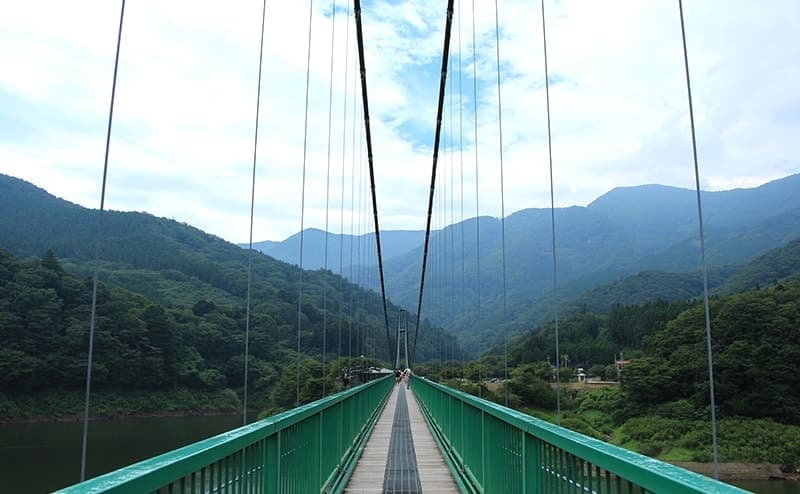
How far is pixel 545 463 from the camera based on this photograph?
2.39 meters

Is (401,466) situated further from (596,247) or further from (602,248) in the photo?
(596,247)

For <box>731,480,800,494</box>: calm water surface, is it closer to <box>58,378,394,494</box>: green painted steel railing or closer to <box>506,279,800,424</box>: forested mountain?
<box>506,279,800,424</box>: forested mountain

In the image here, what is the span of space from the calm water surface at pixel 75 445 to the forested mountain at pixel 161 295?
2065 millimetres

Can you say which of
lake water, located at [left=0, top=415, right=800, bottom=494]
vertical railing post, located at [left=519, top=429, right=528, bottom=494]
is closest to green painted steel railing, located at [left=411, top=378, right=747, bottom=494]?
vertical railing post, located at [left=519, top=429, right=528, bottom=494]

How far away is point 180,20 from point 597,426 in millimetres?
28681

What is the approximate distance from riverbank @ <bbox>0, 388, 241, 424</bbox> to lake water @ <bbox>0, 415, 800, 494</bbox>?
0.40 m

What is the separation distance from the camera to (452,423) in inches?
255

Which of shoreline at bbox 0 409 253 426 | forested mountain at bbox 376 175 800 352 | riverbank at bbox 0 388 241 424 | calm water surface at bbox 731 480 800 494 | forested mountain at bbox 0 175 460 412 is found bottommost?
calm water surface at bbox 731 480 800 494

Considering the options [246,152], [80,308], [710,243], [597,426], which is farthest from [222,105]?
[710,243]

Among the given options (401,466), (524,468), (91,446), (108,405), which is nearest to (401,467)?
(401,466)

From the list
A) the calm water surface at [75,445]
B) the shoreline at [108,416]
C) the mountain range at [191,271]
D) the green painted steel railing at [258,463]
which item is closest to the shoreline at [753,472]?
the mountain range at [191,271]

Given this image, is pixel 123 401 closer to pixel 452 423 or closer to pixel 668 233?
pixel 452 423

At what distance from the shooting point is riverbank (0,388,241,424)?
2811 centimetres

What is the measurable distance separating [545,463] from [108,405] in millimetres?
29431
